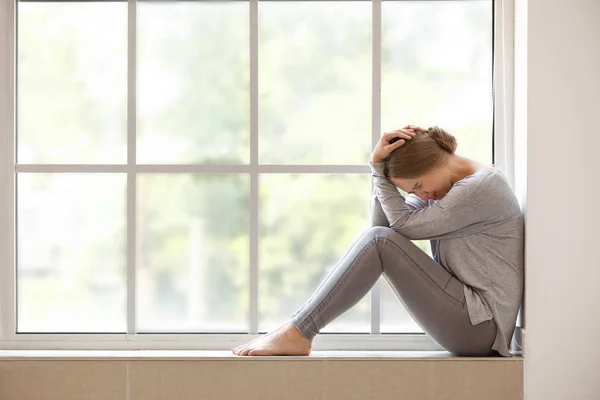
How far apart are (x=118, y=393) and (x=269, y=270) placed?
2.29ft

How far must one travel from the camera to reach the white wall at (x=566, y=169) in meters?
2.48

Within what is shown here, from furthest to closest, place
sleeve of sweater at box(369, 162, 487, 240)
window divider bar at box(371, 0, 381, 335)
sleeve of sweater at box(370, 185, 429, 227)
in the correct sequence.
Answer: window divider bar at box(371, 0, 381, 335) → sleeve of sweater at box(370, 185, 429, 227) → sleeve of sweater at box(369, 162, 487, 240)

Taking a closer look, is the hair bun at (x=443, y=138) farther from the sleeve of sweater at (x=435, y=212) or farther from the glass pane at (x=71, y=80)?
the glass pane at (x=71, y=80)

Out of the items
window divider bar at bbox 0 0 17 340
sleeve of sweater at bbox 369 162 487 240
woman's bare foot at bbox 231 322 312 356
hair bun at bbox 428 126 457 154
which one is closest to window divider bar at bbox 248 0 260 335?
woman's bare foot at bbox 231 322 312 356

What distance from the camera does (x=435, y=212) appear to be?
8.11 ft

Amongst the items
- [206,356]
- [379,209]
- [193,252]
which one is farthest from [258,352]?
[379,209]

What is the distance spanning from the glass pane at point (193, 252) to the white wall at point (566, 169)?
1.06m

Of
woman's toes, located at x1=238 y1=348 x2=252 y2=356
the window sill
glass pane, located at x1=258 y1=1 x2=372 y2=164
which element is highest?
glass pane, located at x1=258 y1=1 x2=372 y2=164

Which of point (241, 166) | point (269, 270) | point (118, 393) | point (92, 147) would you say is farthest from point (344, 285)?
point (92, 147)

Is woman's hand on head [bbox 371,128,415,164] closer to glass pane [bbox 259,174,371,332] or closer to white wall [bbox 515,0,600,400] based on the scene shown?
glass pane [bbox 259,174,371,332]

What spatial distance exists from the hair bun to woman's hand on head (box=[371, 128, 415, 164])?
0.07m

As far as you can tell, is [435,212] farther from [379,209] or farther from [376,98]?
[376,98]

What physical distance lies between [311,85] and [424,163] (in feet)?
1.86

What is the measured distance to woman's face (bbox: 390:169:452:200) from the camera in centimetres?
253
